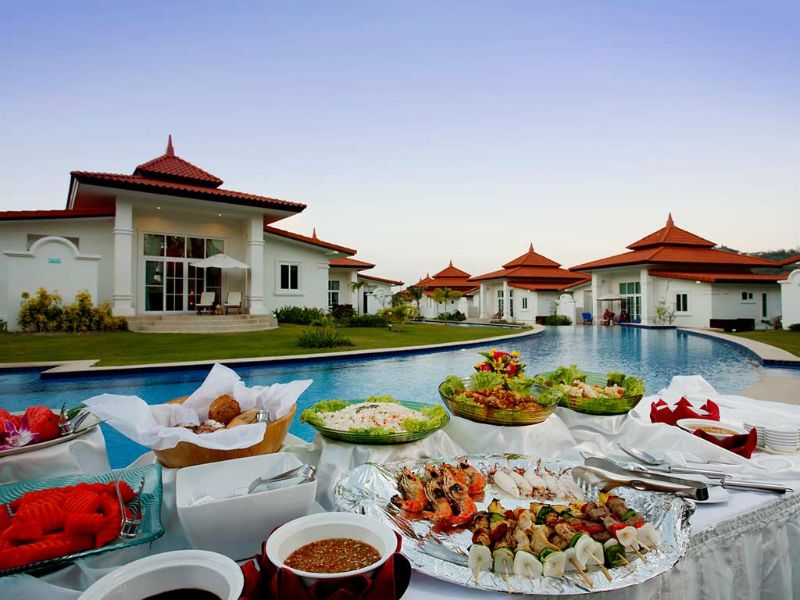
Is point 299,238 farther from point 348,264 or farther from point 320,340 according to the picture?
point 320,340

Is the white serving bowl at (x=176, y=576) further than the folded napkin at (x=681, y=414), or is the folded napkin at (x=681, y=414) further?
the folded napkin at (x=681, y=414)

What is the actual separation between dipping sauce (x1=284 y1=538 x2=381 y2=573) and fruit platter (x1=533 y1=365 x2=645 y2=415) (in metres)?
1.56

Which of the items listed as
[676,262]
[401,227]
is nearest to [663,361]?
[676,262]

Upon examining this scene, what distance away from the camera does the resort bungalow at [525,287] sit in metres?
32.7

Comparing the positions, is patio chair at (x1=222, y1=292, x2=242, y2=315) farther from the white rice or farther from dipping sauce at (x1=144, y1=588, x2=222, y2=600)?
dipping sauce at (x1=144, y1=588, x2=222, y2=600)

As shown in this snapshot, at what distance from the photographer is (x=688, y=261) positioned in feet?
85.8

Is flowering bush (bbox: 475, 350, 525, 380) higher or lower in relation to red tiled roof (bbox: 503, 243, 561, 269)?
lower

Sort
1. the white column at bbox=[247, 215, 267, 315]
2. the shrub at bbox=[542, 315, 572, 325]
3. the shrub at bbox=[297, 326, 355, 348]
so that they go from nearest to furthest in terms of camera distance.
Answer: the shrub at bbox=[297, 326, 355, 348] → the white column at bbox=[247, 215, 267, 315] → the shrub at bbox=[542, 315, 572, 325]

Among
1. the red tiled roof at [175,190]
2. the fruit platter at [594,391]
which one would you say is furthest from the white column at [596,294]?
the fruit platter at [594,391]

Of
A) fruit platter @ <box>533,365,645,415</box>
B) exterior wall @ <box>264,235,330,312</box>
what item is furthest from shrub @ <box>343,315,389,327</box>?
fruit platter @ <box>533,365,645,415</box>

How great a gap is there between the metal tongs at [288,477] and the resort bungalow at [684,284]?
27821 millimetres

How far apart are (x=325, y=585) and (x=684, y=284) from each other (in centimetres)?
2990

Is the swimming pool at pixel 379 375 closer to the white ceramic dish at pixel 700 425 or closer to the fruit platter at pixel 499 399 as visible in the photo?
the fruit platter at pixel 499 399

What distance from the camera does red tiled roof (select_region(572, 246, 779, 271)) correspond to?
85.7 feet
